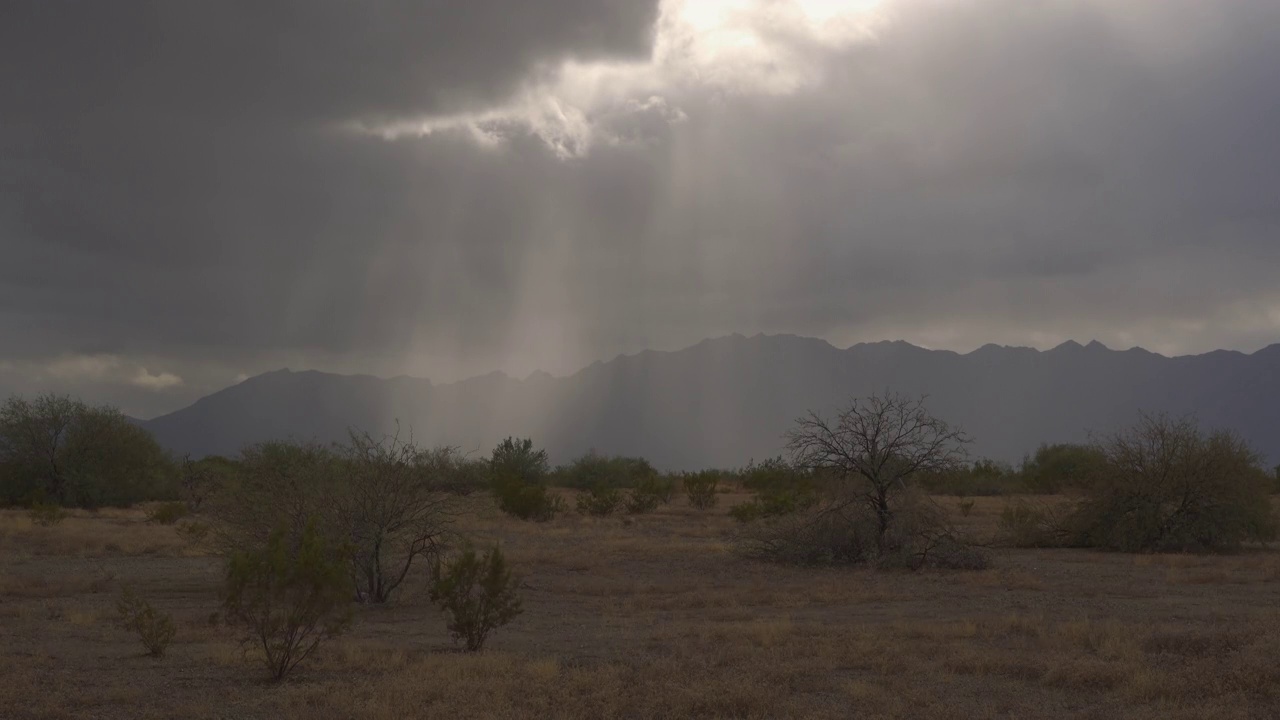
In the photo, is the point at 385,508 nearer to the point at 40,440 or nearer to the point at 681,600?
the point at 681,600

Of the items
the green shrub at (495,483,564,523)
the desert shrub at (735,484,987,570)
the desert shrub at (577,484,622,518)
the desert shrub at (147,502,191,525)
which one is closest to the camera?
the desert shrub at (735,484,987,570)

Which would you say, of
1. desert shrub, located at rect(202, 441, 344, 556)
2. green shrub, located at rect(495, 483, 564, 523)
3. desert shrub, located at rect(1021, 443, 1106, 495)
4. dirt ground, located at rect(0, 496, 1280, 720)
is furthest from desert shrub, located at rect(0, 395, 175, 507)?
desert shrub, located at rect(1021, 443, 1106, 495)

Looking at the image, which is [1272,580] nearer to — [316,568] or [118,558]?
[316,568]

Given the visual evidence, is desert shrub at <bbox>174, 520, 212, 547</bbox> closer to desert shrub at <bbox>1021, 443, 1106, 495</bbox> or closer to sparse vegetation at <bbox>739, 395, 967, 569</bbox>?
sparse vegetation at <bbox>739, 395, 967, 569</bbox>

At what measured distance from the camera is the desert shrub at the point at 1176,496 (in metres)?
27.7

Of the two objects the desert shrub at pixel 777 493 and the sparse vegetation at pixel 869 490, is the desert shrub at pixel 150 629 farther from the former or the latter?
the desert shrub at pixel 777 493

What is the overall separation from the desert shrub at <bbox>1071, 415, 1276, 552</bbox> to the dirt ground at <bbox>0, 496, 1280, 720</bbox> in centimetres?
388

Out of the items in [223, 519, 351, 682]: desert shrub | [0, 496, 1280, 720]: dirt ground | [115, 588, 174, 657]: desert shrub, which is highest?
[223, 519, 351, 682]: desert shrub

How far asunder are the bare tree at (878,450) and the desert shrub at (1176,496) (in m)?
6.37

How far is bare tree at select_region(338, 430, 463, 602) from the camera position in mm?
18500

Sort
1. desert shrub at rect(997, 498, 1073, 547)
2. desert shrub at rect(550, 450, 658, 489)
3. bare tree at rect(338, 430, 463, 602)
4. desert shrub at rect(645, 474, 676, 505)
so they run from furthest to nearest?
desert shrub at rect(550, 450, 658, 489) < desert shrub at rect(645, 474, 676, 505) < desert shrub at rect(997, 498, 1073, 547) < bare tree at rect(338, 430, 463, 602)

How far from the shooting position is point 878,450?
2603 cm

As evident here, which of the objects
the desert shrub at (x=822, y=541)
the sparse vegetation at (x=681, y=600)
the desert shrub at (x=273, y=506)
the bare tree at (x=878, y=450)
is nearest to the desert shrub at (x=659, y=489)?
the sparse vegetation at (x=681, y=600)

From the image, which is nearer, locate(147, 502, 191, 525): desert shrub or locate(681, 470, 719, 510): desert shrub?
locate(147, 502, 191, 525): desert shrub
